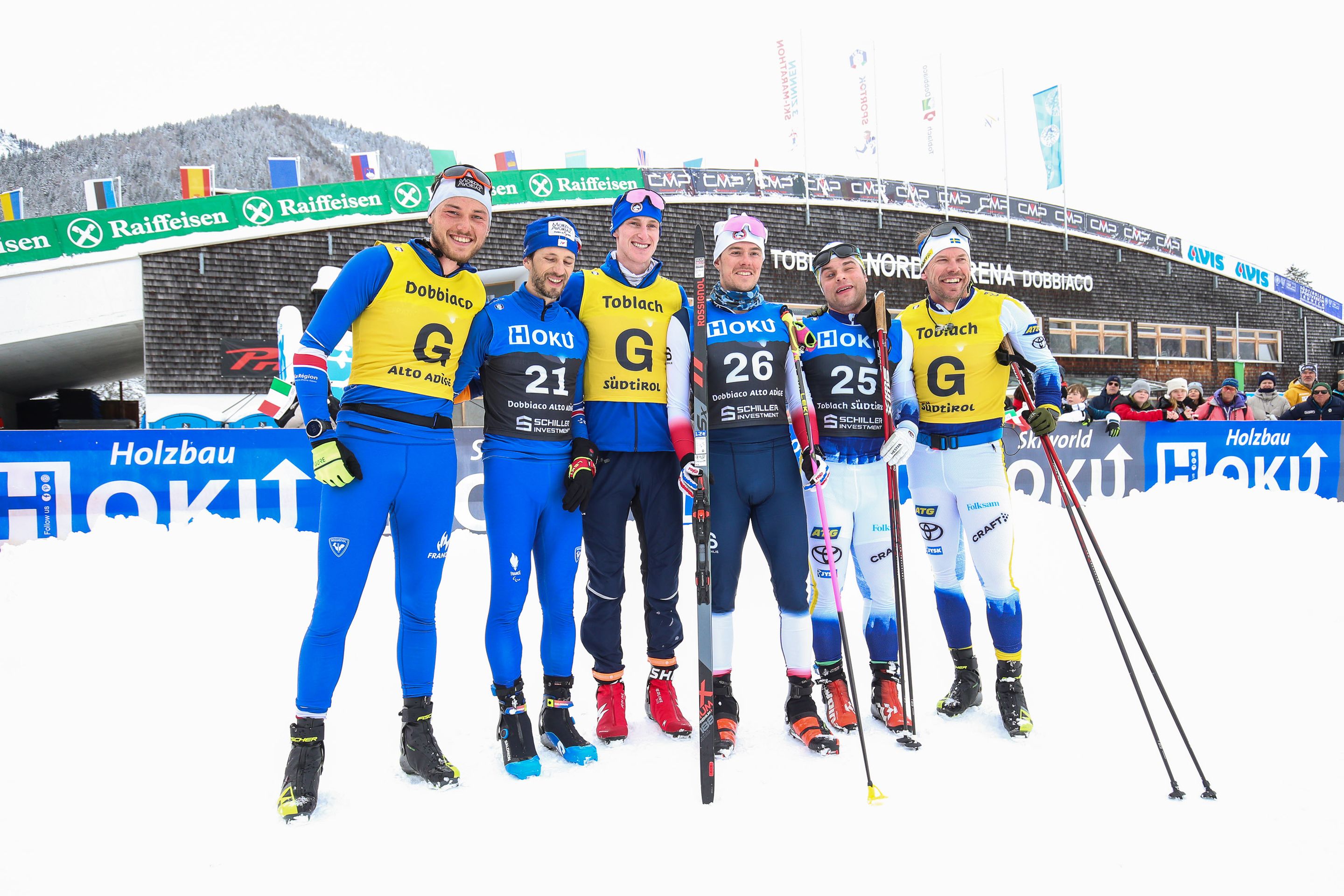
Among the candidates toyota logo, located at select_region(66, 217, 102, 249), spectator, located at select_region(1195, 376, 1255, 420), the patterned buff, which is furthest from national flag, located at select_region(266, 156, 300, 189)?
spectator, located at select_region(1195, 376, 1255, 420)

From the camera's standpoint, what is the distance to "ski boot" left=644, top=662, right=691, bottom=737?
3.48 meters

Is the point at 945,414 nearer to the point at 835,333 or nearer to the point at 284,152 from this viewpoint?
the point at 835,333

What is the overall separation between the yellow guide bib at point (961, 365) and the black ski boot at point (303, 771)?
3.12 m

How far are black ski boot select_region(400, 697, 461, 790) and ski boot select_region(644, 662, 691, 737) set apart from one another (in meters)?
0.96

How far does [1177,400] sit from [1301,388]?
8.62 feet

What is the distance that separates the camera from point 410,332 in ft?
10.1

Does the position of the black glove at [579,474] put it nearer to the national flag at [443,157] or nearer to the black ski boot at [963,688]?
the black ski boot at [963,688]

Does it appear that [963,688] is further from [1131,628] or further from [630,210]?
[630,210]

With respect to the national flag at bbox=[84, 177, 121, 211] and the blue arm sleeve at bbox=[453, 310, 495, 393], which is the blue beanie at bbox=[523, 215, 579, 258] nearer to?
the blue arm sleeve at bbox=[453, 310, 495, 393]

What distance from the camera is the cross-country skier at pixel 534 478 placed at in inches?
127

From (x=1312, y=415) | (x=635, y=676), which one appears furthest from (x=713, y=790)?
(x=1312, y=415)

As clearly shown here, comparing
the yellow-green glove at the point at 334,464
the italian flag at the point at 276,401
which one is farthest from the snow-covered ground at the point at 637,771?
the italian flag at the point at 276,401

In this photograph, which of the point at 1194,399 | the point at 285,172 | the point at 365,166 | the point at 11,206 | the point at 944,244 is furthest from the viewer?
the point at 365,166

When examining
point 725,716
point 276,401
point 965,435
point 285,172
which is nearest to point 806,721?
point 725,716
